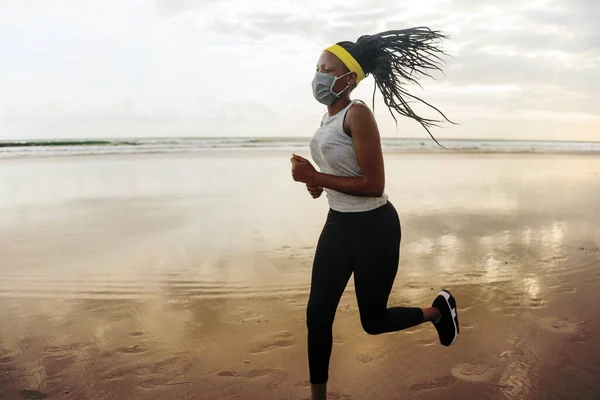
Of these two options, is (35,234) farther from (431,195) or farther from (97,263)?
(431,195)

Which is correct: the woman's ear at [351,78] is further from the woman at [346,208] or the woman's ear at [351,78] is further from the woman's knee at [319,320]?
the woman's knee at [319,320]

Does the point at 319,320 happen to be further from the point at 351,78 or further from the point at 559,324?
the point at 559,324

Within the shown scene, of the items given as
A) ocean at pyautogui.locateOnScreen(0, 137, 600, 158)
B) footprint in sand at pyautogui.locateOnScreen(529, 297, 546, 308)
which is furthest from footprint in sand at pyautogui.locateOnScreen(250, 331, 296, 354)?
ocean at pyautogui.locateOnScreen(0, 137, 600, 158)

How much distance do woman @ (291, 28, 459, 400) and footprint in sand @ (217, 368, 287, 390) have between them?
1.62 ft

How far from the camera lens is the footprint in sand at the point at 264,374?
3291 millimetres

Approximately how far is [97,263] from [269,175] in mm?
8942

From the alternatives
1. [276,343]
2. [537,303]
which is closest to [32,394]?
[276,343]

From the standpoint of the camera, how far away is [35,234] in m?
7.38

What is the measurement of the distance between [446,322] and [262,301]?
5.73 ft

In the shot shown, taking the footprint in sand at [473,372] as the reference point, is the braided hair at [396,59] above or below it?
above

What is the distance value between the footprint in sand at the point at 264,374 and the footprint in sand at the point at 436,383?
828 millimetres

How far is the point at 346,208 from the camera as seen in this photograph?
112 inches

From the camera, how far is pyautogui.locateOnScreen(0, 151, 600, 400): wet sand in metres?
3.29

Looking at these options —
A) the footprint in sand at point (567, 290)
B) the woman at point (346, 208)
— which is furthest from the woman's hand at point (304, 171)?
the footprint in sand at point (567, 290)
